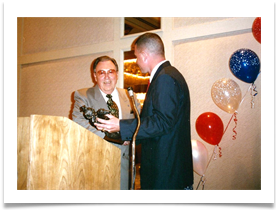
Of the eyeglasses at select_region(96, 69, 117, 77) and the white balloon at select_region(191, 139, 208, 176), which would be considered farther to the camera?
the eyeglasses at select_region(96, 69, 117, 77)

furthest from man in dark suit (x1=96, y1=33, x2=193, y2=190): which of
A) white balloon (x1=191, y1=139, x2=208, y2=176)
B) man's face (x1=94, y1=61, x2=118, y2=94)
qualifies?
A: man's face (x1=94, y1=61, x2=118, y2=94)

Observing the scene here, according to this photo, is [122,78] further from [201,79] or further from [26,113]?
[26,113]

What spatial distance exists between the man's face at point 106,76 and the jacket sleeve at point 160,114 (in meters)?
0.98

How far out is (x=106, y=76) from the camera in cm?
237

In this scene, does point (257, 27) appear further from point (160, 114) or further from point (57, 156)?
point (57, 156)

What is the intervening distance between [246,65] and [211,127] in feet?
2.23

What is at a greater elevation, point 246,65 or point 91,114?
point 246,65

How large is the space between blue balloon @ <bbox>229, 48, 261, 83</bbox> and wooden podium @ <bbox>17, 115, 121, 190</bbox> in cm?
159

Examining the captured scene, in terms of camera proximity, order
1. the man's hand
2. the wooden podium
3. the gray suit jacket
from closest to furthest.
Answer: the wooden podium < the man's hand < the gray suit jacket

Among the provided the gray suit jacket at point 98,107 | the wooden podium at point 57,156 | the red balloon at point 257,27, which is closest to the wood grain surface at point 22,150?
the wooden podium at point 57,156

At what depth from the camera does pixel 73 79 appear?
3.56 meters

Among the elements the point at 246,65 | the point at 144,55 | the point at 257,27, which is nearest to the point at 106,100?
the point at 144,55

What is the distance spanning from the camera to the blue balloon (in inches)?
83.0

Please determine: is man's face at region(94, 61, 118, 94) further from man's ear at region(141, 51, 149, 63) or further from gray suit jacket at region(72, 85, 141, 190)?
man's ear at region(141, 51, 149, 63)
